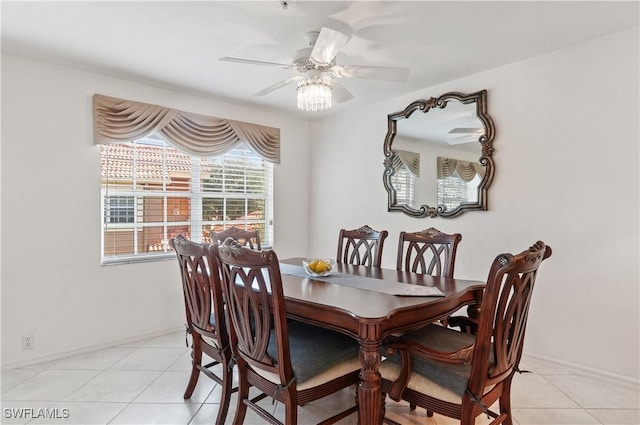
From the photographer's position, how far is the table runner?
1.88 metres

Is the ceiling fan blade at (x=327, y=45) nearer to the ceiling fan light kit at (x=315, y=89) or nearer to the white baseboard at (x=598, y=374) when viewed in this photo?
the ceiling fan light kit at (x=315, y=89)

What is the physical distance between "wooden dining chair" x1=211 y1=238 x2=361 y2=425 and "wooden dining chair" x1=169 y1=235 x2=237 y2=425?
152 mm

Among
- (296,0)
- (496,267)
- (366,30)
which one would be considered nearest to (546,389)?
(496,267)

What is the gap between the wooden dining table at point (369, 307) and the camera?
4.92ft

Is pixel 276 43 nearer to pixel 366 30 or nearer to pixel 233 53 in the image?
pixel 233 53

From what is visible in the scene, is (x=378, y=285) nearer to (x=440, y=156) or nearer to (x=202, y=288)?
Result: (x=202, y=288)

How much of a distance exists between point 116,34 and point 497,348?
2.87 metres

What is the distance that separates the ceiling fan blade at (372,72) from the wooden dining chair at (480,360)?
1.26 metres

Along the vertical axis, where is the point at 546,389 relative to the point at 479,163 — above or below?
below

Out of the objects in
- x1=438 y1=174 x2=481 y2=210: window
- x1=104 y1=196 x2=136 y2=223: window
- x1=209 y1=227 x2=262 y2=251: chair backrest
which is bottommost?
x1=209 y1=227 x2=262 y2=251: chair backrest

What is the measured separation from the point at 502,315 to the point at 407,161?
245 centimetres

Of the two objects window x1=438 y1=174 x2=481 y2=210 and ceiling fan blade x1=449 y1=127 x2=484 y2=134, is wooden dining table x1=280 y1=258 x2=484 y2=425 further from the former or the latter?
ceiling fan blade x1=449 y1=127 x2=484 y2=134

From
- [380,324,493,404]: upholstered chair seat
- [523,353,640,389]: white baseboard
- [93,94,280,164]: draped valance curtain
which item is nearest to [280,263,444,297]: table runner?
[380,324,493,404]: upholstered chair seat

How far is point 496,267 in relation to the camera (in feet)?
4.39
